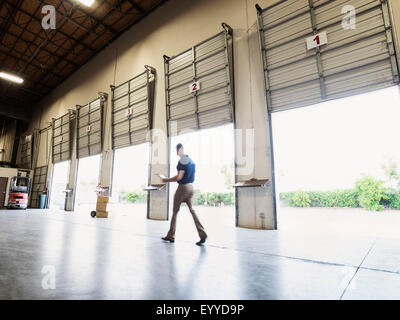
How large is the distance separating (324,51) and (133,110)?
792cm

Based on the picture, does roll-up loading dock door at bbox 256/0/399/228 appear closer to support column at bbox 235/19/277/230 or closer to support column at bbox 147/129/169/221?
support column at bbox 235/19/277/230

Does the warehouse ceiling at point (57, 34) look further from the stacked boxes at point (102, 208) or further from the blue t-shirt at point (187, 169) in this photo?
the blue t-shirt at point (187, 169)

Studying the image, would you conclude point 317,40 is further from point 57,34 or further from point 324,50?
point 57,34

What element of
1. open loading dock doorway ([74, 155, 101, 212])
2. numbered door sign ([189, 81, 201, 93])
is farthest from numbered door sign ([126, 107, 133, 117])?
open loading dock doorway ([74, 155, 101, 212])

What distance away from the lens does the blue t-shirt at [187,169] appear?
392 centimetres

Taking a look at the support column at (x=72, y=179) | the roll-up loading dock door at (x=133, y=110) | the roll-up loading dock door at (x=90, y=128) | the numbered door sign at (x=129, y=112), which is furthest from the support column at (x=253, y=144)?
the support column at (x=72, y=179)

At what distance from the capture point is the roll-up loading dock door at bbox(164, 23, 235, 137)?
7.54 m

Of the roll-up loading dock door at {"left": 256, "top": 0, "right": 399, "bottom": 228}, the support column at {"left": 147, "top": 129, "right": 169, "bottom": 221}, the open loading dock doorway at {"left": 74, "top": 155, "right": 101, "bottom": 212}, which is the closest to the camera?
the roll-up loading dock door at {"left": 256, "top": 0, "right": 399, "bottom": 228}

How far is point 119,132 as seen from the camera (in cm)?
1114

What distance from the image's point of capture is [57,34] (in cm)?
1255

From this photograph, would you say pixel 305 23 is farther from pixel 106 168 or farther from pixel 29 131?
pixel 29 131

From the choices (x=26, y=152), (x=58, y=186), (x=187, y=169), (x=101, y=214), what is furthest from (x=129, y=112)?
(x=26, y=152)

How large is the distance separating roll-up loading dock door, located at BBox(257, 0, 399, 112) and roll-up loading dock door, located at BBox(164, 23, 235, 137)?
131 centimetres
